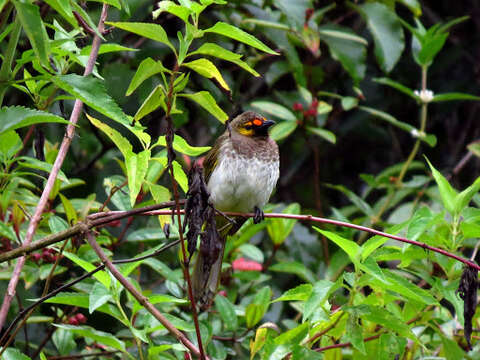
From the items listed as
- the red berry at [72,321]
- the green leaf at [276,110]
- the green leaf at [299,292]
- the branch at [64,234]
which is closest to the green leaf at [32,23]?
the branch at [64,234]

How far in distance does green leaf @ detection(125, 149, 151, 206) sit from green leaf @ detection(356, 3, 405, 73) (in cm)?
234

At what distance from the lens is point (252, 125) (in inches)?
136

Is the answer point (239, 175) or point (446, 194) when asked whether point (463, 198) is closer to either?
point (446, 194)

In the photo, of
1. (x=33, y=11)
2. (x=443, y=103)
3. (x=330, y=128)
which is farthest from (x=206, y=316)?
(x=443, y=103)

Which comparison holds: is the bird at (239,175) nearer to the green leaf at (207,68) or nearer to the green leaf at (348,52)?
the green leaf at (348,52)

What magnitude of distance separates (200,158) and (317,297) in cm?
173

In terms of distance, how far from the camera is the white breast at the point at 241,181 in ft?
10.2

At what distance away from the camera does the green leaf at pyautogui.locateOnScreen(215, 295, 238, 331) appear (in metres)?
2.65

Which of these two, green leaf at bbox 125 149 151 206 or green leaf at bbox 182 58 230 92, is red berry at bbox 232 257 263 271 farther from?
green leaf at bbox 182 58 230 92

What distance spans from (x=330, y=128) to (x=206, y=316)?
98.7 inches

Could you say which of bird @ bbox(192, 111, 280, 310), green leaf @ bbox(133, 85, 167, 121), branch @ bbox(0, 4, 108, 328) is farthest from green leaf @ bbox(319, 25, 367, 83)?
green leaf @ bbox(133, 85, 167, 121)

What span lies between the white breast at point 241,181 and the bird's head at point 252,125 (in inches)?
11.7

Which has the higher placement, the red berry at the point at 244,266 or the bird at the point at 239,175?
the bird at the point at 239,175

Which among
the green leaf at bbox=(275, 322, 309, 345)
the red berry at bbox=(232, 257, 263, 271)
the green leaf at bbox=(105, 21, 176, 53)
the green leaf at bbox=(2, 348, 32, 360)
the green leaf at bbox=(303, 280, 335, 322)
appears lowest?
the red berry at bbox=(232, 257, 263, 271)
